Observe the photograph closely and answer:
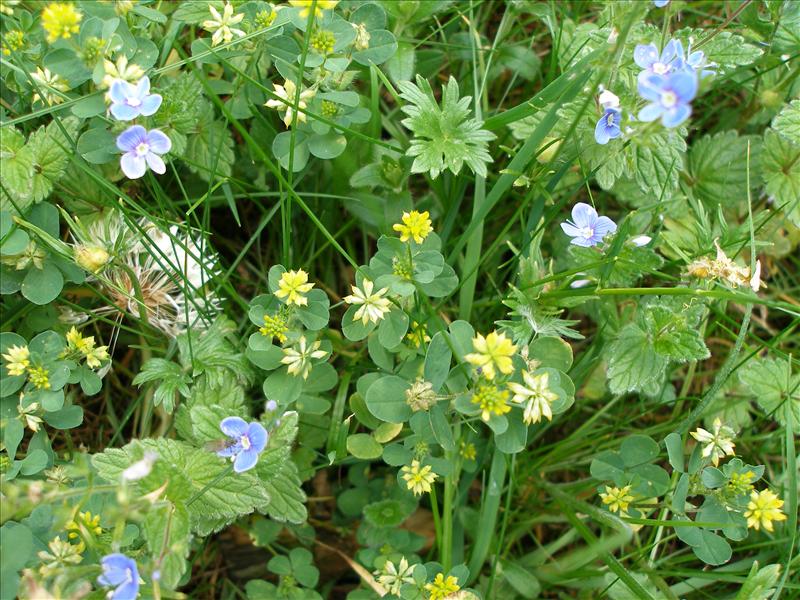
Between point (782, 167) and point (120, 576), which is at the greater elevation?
point (782, 167)

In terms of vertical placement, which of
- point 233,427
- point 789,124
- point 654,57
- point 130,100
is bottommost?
point 233,427

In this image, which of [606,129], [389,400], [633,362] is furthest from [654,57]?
[389,400]

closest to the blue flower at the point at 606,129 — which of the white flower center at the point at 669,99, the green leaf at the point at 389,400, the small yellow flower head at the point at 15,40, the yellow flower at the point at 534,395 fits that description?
the white flower center at the point at 669,99

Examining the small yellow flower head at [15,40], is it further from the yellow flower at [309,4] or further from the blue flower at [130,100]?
the yellow flower at [309,4]

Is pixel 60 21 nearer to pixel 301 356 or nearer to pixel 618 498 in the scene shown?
pixel 301 356

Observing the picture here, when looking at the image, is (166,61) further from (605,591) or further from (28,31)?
(605,591)

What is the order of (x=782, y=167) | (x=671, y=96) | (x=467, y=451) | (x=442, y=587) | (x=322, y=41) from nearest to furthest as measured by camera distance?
(x=671, y=96), (x=442, y=587), (x=322, y=41), (x=467, y=451), (x=782, y=167)

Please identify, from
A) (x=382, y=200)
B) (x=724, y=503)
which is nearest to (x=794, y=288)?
(x=724, y=503)
